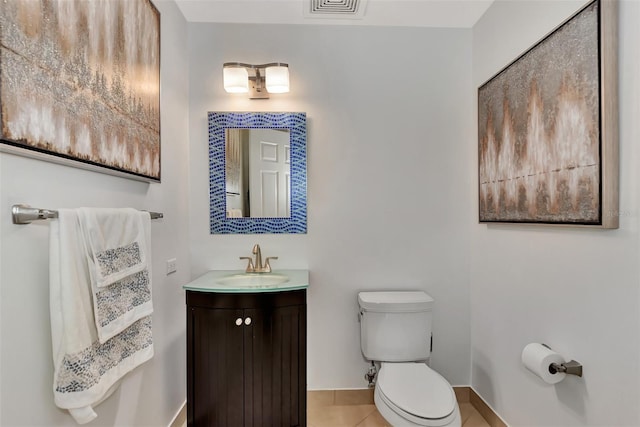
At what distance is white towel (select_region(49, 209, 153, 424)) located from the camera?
0.99 metres

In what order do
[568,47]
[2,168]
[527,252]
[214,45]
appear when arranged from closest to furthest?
[2,168] → [568,47] → [527,252] → [214,45]

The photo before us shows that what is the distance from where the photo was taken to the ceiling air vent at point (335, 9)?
2012 mm

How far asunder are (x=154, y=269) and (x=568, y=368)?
1.85 m

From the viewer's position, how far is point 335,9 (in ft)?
6.83

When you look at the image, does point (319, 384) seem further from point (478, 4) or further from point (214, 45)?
point (478, 4)

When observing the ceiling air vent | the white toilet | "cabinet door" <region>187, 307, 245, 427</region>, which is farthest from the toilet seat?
the ceiling air vent

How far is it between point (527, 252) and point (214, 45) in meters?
2.15

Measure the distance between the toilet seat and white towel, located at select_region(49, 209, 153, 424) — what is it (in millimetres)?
1201

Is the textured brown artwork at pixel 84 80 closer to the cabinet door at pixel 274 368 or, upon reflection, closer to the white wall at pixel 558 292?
the cabinet door at pixel 274 368

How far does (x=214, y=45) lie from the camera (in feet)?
7.38

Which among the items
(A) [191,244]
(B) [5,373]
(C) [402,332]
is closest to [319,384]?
(C) [402,332]

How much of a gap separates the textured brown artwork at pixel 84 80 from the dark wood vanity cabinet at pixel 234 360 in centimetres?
76

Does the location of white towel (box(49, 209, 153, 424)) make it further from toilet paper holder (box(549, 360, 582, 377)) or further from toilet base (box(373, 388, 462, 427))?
toilet paper holder (box(549, 360, 582, 377))

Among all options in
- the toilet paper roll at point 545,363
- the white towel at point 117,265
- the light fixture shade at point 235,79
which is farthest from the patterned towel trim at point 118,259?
the toilet paper roll at point 545,363
